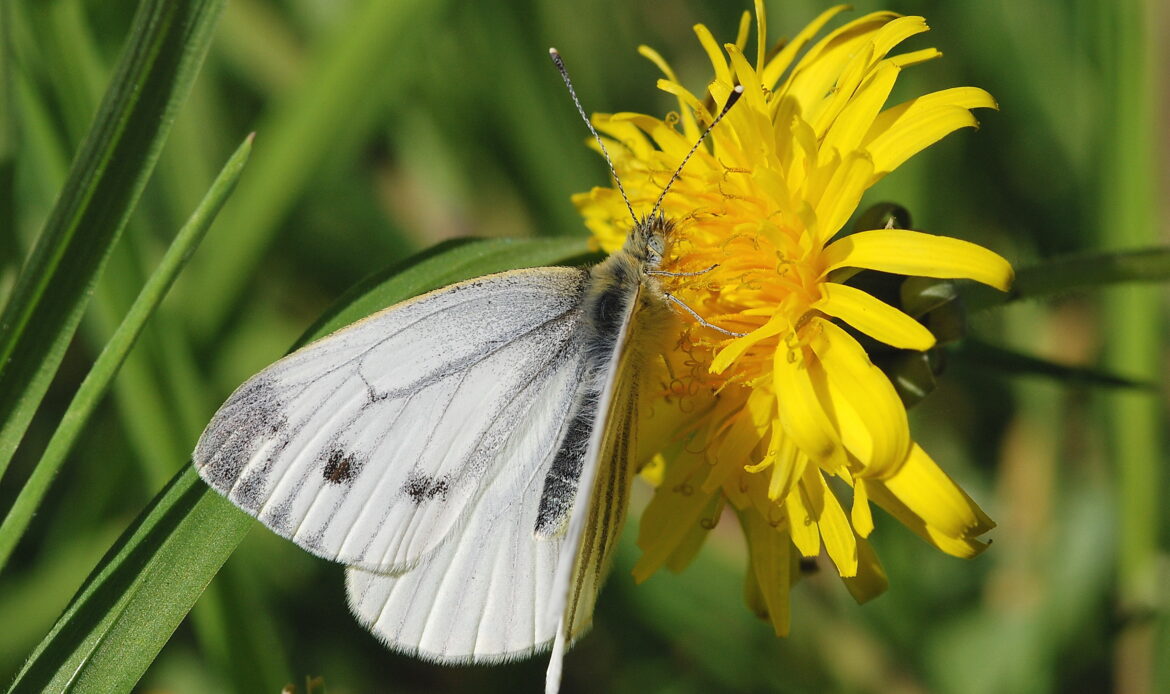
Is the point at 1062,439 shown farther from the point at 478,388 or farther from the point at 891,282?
the point at 478,388

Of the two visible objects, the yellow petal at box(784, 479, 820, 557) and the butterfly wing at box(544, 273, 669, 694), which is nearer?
the butterfly wing at box(544, 273, 669, 694)

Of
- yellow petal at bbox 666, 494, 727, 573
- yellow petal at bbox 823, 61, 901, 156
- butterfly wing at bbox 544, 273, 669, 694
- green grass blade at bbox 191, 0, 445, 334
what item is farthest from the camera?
green grass blade at bbox 191, 0, 445, 334

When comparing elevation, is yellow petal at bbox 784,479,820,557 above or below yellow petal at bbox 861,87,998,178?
below

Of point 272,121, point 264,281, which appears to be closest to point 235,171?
point 272,121

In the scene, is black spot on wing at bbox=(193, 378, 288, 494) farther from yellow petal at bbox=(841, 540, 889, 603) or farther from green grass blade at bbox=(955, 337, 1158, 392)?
green grass blade at bbox=(955, 337, 1158, 392)

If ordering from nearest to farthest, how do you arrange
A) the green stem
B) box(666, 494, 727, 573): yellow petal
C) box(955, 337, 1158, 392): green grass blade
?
box(955, 337, 1158, 392): green grass blade < box(666, 494, 727, 573): yellow petal < the green stem

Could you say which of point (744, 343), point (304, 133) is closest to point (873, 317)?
point (744, 343)

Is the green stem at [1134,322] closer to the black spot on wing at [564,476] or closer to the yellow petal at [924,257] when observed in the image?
the yellow petal at [924,257]

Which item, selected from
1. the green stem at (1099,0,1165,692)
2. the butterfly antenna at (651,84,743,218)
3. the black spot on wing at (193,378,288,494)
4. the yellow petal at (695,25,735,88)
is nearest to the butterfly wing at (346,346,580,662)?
the black spot on wing at (193,378,288,494)
